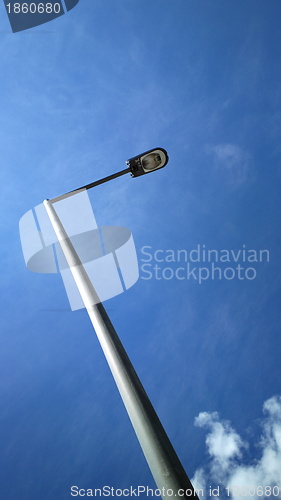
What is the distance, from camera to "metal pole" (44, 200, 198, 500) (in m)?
2.15

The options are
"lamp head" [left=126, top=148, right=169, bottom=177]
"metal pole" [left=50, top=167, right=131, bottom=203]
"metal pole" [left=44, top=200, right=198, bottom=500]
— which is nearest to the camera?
"metal pole" [left=44, top=200, right=198, bottom=500]

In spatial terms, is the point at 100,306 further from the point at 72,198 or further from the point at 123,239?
the point at 123,239

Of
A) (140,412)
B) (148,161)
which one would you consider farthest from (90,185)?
(140,412)

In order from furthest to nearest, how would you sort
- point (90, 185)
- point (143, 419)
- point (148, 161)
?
point (90, 185), point (148, 161), point (143, 419)

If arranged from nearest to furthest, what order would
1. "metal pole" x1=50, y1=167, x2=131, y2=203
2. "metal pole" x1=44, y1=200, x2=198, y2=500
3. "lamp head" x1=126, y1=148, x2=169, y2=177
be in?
"metal pole" x1=44, y1=200, x2=198, y2=500
"lamp head" x1=126, y1=148, x2=169, y2=177
"metal pole" x1=50, y1=167, x2=131, y2=203

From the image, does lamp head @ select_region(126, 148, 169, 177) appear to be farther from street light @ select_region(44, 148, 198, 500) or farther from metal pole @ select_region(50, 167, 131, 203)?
street light @ select_region(44, 148, 198, 500)

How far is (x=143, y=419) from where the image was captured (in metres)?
2.45

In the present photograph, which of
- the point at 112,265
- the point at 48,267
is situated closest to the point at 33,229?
the point at 48,267

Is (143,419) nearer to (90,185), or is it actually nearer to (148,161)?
(148,161)

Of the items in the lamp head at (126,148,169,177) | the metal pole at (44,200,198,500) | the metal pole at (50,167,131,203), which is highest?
the metal pole at (50,167,131,203)

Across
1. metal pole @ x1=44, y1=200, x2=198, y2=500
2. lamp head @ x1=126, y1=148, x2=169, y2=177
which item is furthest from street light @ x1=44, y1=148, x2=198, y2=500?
lamp head @ x1=126, y1=148, x2=169, y2=177

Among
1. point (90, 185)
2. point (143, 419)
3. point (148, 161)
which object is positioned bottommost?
point (143, 419)

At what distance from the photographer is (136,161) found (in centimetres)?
Result: 586

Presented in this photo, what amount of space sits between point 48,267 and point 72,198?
74.3 inches
